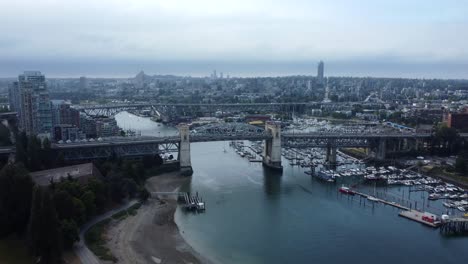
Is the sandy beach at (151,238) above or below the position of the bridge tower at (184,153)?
below

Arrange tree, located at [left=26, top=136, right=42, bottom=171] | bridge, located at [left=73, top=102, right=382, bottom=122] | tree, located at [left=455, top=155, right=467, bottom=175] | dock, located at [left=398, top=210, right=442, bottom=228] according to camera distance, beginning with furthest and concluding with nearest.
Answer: bridge, located at [left=73, top=102, right=382, bottom=122] → tree, located at [left=455, top=155, right=467, bottom=175] → tree, located at [left=26, top=136, right=42, bottom=171] → dock, located at [left=398, top=210, right=442, bottom=228]

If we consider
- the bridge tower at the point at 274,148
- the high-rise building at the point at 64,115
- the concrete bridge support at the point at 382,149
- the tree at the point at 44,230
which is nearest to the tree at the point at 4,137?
the high-rise building at the point at 64,115

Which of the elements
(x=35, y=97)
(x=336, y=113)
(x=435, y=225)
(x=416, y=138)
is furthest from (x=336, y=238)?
(x=336, y=113)

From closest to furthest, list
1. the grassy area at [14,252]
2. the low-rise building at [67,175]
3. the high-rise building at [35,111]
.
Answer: the grassy area at [14,252], the low-rise building at [67,175], the high-rise building at [35,111]

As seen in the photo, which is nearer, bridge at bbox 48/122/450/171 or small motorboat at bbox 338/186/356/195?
small motorboat at bbox 338/186/356/195

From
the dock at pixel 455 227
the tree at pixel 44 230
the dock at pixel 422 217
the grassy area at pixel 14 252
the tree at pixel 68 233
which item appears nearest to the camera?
the tree at pixel 44 230

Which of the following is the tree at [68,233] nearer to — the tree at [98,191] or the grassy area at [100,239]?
the grassy area at [100,239]

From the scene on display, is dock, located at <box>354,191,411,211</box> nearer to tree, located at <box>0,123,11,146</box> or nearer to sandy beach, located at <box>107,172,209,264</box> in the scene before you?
sandy beach, located at <box>107,172,209,264</box>

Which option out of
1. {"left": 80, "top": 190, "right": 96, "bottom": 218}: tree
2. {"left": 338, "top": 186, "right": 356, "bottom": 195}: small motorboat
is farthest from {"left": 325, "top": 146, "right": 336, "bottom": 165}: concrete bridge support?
{"left": 80, "top": 190, "right": 96, "bottom": 218}: tree

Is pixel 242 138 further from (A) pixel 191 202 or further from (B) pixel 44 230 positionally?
(B) pixel 44 230
